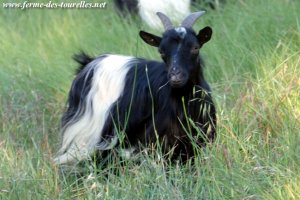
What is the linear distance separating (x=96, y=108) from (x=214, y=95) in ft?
3.16

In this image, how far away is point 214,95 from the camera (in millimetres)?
6832

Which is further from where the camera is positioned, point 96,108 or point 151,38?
point 96,108

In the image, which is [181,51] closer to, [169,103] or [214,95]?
[169,103]

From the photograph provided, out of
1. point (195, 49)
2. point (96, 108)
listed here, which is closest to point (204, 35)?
point (195, 49)

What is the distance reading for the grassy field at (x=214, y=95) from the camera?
5.29 m

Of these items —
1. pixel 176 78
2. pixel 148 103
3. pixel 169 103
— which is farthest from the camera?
pixel 148 103

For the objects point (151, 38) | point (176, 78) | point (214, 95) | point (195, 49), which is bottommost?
point (214, 95)

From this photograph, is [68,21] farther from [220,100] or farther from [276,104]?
[276,104]

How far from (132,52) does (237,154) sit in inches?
128

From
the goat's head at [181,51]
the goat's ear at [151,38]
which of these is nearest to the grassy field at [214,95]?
the goat's head at [181,51]

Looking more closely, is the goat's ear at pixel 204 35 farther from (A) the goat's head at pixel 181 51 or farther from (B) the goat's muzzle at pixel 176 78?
(B) the goat's muzzle at pixel 176 78

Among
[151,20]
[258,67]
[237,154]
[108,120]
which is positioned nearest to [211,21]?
[151,20]

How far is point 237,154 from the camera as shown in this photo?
18.2 feet

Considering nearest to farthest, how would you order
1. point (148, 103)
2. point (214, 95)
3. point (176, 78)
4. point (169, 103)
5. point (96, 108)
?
point (176, 78) → point (169, 103) → point (148, 103) → point (96, 108) → point (214, 95)
